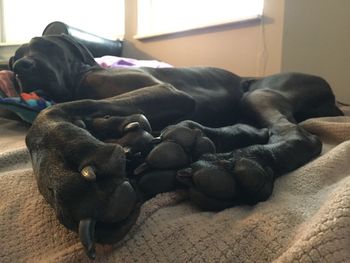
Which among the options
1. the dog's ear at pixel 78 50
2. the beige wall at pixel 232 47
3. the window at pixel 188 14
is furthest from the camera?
the window at pixel 188 14

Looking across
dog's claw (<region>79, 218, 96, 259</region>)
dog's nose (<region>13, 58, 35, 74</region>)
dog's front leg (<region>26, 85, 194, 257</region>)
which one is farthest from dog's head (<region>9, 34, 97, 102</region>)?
dog's claw (<region>79, 218, 96, 259</region>)

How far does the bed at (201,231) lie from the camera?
21.1 inches

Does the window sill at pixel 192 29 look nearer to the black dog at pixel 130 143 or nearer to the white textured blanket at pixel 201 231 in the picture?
the black dog at pixel 130 143

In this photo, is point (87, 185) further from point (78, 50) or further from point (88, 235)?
point (78, 50)

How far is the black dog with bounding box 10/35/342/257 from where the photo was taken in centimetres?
61

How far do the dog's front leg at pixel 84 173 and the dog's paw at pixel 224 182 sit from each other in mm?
133

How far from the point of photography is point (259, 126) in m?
1.52

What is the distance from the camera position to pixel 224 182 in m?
0.72

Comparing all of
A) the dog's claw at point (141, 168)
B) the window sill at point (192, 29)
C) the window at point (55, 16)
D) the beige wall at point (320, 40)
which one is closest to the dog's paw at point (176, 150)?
the dog's claw at point (141, 168)

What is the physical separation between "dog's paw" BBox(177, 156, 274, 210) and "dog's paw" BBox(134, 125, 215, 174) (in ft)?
0.09

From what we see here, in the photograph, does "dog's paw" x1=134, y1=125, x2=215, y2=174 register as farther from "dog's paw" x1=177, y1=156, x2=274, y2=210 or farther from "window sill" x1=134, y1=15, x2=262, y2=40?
"window sill" x1=134, y1=15, x2=262, y2=40

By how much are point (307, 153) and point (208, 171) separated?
1.51 ft

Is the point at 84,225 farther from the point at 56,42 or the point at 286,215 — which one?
the point at 56,42

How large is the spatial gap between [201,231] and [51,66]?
1.16 m
